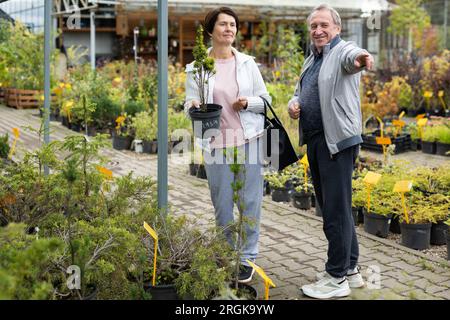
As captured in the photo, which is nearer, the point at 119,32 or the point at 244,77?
the point at 244,77

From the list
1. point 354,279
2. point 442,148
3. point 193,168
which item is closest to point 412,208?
point 354,279

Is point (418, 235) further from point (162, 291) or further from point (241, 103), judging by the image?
point (162, 291)

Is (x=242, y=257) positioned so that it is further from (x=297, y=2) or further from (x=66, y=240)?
(x=297, y=2)

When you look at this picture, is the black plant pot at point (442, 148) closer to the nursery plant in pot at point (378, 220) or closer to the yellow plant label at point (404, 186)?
the nursery plant in pot at point (378, 220)

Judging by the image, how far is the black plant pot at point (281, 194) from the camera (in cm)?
550

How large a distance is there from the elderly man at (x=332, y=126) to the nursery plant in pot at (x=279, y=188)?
2.24 meters

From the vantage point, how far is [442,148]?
306 inches

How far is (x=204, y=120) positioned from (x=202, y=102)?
116 millimetres

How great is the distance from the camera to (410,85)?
11.5 m

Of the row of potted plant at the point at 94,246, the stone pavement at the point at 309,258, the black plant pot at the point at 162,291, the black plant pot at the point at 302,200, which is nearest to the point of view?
the row of potted plant at the point at 94,246

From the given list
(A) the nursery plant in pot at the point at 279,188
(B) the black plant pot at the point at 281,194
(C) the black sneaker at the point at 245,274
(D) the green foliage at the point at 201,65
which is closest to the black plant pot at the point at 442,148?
(A) the nursery plant in pot at the point at 279,188

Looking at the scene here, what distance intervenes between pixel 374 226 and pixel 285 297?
4.79 feet

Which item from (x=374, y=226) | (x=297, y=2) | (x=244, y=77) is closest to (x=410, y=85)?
(x=297, y=2)

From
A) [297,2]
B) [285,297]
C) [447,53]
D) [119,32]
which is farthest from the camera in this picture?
[119,32]
